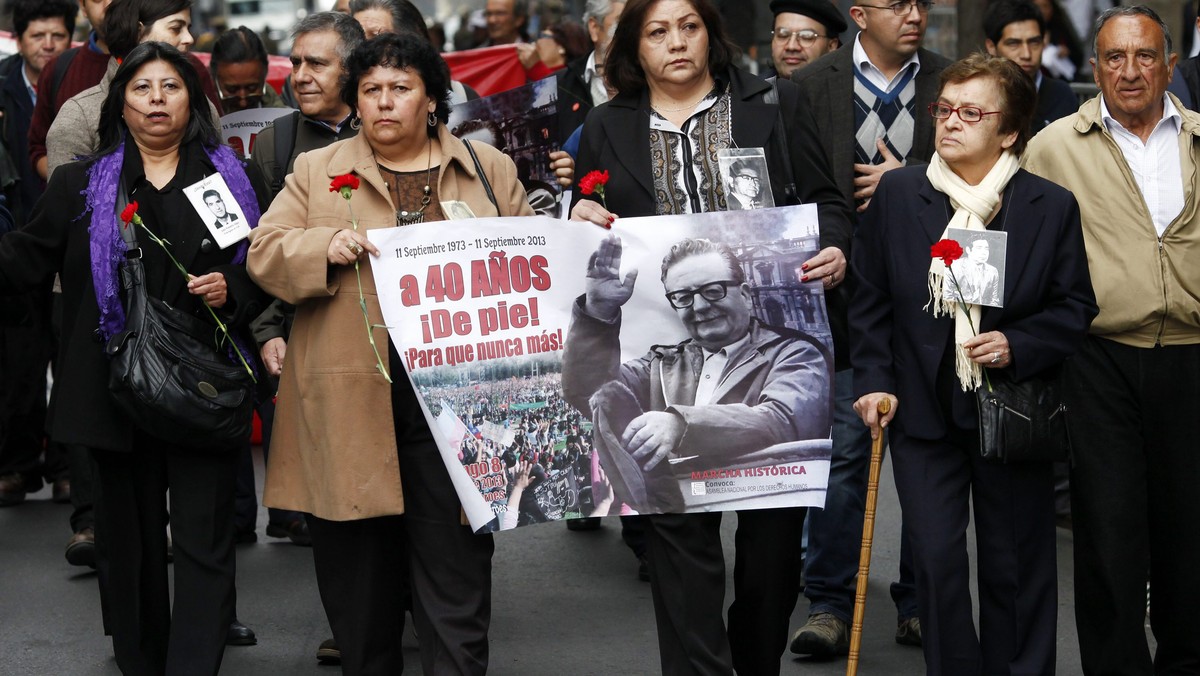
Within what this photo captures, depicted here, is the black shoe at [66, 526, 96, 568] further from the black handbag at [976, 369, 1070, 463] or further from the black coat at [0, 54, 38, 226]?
the black handbag at [976, 369, 1070, 463]

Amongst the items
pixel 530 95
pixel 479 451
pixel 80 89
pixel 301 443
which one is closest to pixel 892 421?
pixel 479 451

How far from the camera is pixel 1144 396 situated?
19.0 ft

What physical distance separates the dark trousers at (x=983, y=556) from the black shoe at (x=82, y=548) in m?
4.01

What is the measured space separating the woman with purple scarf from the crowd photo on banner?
12mm

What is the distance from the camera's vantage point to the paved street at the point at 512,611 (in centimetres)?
645

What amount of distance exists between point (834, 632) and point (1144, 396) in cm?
147

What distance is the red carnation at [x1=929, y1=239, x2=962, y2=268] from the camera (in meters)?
5.00

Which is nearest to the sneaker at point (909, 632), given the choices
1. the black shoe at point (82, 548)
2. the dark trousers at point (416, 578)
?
the dark trousers at point (416, 578)

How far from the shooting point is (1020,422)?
16.9ft

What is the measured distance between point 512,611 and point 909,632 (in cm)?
168

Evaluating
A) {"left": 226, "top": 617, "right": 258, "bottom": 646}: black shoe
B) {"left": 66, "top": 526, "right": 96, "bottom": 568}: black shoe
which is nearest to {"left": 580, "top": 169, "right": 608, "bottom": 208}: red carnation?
{"left": 226, "top": 617, "right": 258, "bottom": 646}: black shoe

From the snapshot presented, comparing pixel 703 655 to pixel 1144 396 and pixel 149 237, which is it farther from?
pixel 149 237

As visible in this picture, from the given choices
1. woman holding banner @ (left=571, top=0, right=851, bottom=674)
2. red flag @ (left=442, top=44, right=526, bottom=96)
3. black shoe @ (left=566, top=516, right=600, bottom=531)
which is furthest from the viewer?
red flag @ (left=442, top=44, right=526, bottom=96)

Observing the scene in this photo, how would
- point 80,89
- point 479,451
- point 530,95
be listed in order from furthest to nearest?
1. point 80,89
2. point 530,95
3. point 479,451
